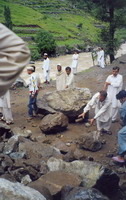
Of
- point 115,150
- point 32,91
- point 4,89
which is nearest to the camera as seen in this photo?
point 4,89

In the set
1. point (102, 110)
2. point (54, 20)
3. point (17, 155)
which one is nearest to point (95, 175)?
point (17, 155)

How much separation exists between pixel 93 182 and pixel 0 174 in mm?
1512

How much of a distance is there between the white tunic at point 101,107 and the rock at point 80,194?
14.2 ft

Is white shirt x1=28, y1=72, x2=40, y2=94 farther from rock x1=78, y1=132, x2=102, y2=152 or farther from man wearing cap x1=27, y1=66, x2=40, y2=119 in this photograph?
rock x1=78, y1=132, x2=102, y2=152

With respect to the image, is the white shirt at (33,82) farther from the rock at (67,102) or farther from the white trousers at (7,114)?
the white trousers at (7,114)

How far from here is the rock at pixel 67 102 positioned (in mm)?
10078

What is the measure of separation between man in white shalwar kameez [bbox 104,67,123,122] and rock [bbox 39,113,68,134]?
5.04 feet

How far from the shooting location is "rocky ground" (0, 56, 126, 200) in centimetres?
537

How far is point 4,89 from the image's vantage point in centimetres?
191

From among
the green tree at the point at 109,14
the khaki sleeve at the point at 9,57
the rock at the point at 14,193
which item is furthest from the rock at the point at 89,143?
the green tree at the point at 109,14

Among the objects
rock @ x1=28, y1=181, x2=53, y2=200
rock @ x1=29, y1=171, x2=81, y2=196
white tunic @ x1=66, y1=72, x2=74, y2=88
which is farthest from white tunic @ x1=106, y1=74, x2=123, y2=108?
rock @ x1=28, y1=181, x2=53, y2=200

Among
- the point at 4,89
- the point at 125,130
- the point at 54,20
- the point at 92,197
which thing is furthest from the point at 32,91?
the point at 54,20

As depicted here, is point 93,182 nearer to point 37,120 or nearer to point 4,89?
point 4,89

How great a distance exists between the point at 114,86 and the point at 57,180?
525 cm
